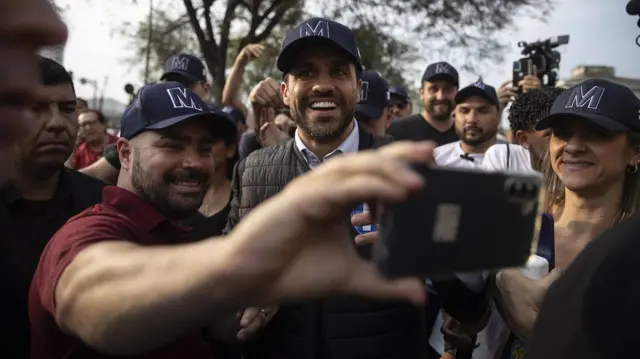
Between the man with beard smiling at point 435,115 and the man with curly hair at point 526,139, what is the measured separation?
1.57 metres

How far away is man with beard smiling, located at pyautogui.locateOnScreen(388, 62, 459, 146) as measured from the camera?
213 inches

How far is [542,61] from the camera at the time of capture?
17.7ft

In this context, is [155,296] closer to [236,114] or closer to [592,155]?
[592,155]

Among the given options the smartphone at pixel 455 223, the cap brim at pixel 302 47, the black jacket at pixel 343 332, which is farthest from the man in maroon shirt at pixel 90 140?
the smartphone at pixel 455 223

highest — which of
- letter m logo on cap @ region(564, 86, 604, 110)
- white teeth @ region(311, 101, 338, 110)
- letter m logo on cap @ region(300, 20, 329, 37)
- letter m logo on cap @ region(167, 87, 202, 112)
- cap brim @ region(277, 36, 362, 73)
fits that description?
letter m logo on cap @ region(300, 20, 329, 37)

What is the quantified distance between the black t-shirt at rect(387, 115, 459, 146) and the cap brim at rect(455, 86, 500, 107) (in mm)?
598

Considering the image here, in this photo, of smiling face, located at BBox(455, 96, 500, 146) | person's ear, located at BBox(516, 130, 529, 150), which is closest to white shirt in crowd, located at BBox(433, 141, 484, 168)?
smiling face, located at BBox(455, 96, 500, 146)

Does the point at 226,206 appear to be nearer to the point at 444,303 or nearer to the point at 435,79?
the point at 444,303

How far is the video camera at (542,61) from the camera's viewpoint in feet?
17.6

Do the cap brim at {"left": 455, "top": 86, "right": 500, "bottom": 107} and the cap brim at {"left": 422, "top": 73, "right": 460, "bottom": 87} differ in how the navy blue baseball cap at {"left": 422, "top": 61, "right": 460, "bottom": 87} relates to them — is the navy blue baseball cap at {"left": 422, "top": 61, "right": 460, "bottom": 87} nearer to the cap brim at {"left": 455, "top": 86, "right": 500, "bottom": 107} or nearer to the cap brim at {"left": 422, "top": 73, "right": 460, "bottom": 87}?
the cap brim at {"left": 422, "top": 73, "right": 460, "bottom": 87}

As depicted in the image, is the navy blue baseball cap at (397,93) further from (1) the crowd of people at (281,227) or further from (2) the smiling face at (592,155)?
(2) the smiling face at (592,155)

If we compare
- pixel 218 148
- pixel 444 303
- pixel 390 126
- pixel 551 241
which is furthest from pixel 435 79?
pixel 444 303

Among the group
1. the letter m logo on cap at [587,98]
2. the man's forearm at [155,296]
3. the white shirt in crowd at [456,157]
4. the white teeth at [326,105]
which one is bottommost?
the white shirt in crowd at [456,157]

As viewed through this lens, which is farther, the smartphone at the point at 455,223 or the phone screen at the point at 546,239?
the phone screen at the point at 546,239
